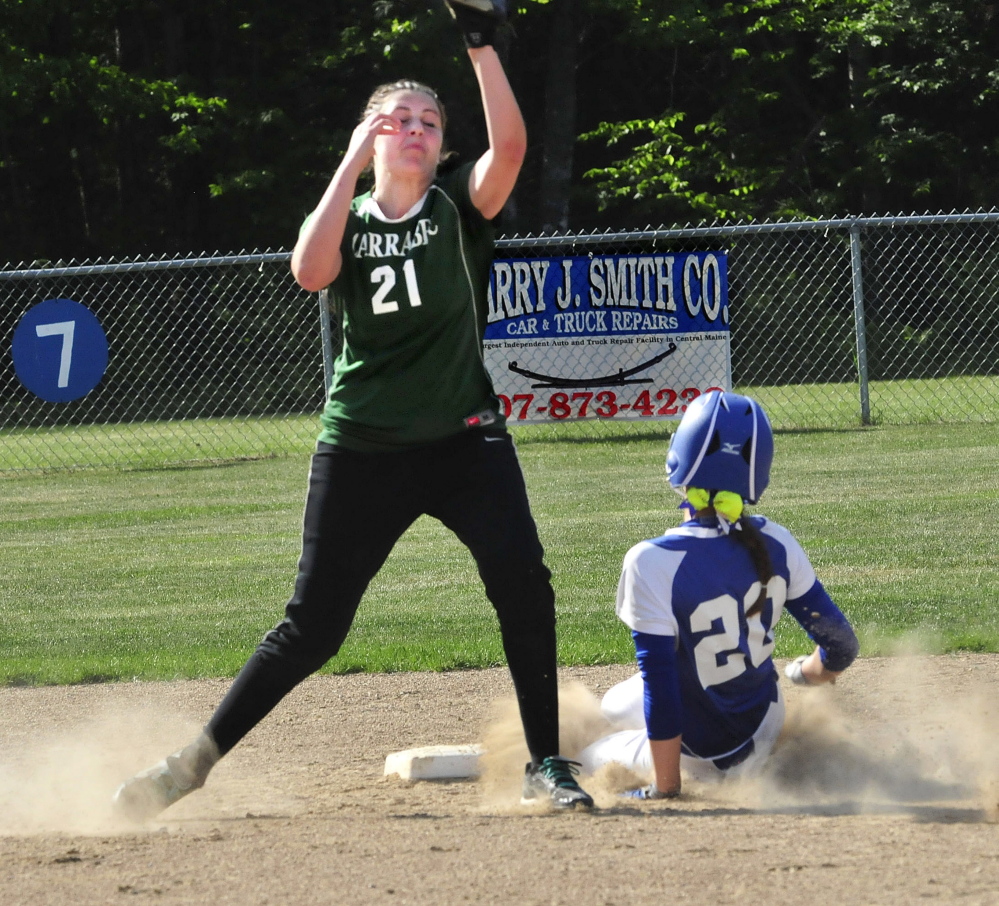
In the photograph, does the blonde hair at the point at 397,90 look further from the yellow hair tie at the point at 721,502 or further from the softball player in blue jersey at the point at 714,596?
the yellow hair tie at the point at 721,502

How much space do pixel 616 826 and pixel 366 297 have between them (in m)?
1.48

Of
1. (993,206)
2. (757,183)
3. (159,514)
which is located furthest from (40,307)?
(993,206)

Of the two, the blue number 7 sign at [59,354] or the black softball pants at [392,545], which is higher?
the black softball pants at [392,545]

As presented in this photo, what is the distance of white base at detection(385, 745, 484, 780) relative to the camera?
4.38 m

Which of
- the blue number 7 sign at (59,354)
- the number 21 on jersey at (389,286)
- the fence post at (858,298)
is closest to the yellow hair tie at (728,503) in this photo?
the number 21 on jersey at (389,286)

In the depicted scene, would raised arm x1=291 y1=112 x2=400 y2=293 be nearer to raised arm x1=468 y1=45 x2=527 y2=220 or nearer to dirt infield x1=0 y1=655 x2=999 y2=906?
raised arm x1=468 y1=45 x2=527 y2=220

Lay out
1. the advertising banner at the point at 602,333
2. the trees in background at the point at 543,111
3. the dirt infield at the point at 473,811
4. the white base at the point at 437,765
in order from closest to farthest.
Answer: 1. the dirt infield at the point at 473,811
2. the white base at the point at 437,765
3. the advertising banner at the point at 602,333
4. the trees in background at the point at 543,111

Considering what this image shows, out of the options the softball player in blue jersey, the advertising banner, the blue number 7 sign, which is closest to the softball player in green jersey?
the softball player in blue jersey

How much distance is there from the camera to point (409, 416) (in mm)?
3637

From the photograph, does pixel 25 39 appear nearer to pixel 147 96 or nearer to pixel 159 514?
pixel 147 96

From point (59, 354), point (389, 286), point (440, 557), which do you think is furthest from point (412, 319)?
point (59, 354)

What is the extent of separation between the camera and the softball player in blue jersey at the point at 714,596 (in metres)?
3.59

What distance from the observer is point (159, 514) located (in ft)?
34.4

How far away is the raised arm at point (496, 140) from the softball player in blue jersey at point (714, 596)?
2.48ft
